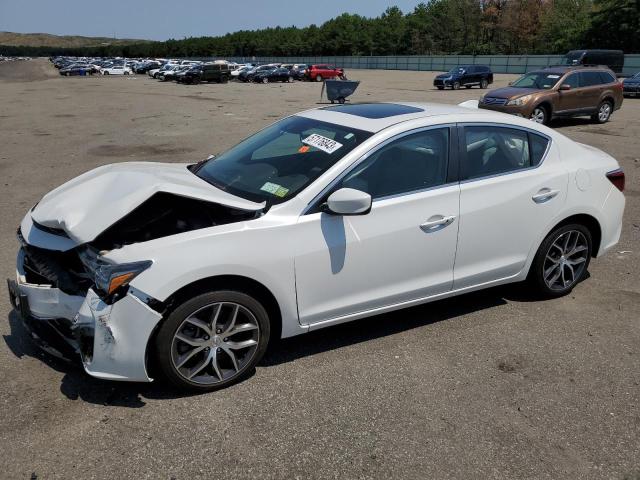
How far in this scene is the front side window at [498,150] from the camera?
4059mm

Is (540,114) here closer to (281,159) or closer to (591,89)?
(591,89)

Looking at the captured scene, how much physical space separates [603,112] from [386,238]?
15551 millimetres

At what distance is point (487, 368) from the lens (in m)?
3.69

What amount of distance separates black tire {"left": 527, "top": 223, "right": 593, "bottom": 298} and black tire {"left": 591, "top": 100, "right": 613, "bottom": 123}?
13.4 metres

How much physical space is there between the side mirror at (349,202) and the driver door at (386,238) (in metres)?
0.12

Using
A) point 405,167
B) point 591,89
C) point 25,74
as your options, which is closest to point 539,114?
point 591,89

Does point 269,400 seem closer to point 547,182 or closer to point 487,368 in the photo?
point 487,368

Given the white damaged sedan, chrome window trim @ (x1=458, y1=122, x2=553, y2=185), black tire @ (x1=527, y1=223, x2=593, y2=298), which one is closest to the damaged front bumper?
the white damaged sedan

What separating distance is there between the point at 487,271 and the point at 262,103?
21796 mm

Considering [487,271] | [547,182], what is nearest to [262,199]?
[487,271]

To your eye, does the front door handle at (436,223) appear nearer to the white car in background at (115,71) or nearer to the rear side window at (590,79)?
the rear side window at (590,79)

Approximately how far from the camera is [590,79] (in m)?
15.8

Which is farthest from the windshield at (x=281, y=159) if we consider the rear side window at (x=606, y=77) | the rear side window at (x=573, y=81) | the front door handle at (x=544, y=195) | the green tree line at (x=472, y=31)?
the green tree line at (x=472, y=31)

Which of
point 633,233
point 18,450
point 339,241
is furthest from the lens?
point 633,233
